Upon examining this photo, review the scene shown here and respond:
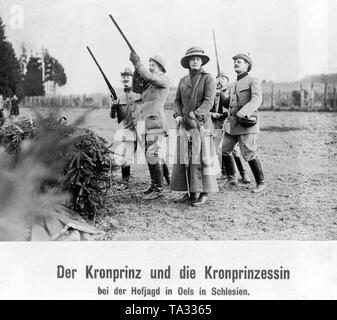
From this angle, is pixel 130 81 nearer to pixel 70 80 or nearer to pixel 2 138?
pixel 70 80

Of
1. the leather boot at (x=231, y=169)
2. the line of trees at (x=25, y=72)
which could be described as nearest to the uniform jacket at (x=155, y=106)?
the leather boot at (x=231, y=169)

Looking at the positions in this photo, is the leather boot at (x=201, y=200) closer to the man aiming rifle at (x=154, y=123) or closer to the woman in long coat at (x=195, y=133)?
the woman in long coat at (x=195, y=133)

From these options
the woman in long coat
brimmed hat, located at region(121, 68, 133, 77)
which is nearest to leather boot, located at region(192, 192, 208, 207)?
the woman in long coat

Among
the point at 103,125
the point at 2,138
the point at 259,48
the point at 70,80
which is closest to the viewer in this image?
the point at 2,138

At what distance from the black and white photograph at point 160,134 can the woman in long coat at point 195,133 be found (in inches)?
0.5

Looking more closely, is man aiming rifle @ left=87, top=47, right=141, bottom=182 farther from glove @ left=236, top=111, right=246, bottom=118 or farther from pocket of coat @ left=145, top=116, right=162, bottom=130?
glove @ left=236, top=111, right=246, bottom=118

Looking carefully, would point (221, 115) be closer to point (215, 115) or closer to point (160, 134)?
point (215, 115)

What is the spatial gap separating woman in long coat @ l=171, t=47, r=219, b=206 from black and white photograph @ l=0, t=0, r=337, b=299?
0.04 feet

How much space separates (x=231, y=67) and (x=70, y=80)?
1.64 metres

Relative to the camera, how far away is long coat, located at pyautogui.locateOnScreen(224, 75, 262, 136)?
499cm

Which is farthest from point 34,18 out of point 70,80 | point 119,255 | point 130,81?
point 119,255

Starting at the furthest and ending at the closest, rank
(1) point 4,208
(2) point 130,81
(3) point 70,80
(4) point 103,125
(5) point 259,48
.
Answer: (4) point 103,125 → (2) point 130,81 → (3) point 70,80 → (5) point 259,48 → (1) point 4,208

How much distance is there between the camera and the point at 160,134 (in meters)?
5.07

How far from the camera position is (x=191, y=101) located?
4738 millimetres
